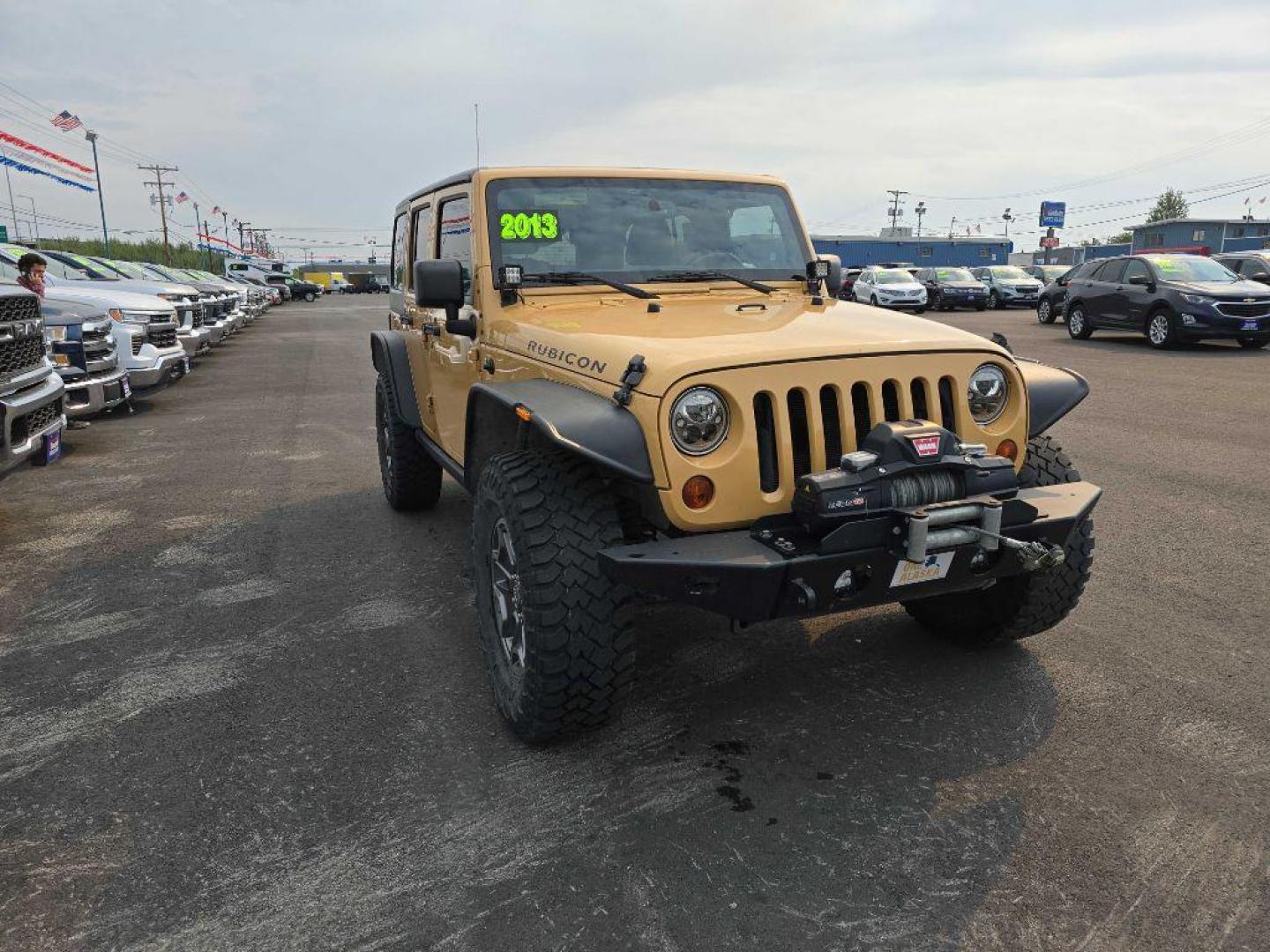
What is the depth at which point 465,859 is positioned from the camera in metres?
2.49

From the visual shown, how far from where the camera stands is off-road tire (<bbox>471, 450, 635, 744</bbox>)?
2721 mm

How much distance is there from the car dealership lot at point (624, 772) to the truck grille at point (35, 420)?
0.69m

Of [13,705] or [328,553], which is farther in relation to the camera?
[328,553]

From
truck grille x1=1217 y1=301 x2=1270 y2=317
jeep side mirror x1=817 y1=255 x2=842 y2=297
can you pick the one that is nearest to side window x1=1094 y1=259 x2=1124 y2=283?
truck grille x1=1217 y1=301 x2=1270 y2=317

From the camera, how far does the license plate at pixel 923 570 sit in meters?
2.63

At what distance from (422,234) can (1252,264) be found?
1975cm

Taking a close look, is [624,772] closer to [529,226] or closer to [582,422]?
[582,422]

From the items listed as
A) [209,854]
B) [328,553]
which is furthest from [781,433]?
[328,553]

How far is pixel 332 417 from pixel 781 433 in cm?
810

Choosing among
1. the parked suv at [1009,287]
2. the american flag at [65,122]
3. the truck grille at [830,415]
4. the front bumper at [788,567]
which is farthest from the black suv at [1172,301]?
the american flag at [65,122]

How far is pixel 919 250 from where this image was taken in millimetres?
68688

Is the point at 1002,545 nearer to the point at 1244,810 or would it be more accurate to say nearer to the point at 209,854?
the point at 1244,810

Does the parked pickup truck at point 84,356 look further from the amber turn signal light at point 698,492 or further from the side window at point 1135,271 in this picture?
the side window at point 1135,271

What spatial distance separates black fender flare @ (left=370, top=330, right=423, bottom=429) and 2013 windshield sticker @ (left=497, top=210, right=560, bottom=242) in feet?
5.12
